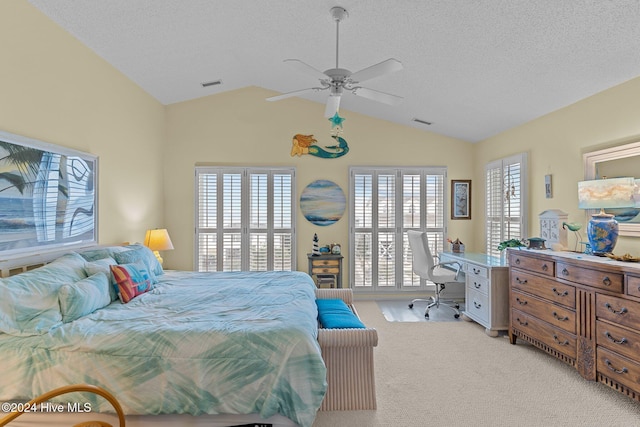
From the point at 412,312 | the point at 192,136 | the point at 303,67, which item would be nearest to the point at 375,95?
the point at 303,67

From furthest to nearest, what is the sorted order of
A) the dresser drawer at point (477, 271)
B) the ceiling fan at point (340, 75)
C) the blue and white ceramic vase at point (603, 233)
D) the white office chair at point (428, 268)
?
the white office chair at point (428, 268) < the dresser drawer at point (477, 271) < the blue and white ceramic vase at point (603, 233) < the ceiling fan at point (340, 75)

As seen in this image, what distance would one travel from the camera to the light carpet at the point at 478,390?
2.32 m

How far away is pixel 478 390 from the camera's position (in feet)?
8.80

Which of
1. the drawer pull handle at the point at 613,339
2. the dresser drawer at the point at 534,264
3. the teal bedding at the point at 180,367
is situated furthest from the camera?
the dresser drawer at the point at 534,264

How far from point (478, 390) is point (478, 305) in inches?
64.1

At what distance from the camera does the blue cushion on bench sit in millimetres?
2643

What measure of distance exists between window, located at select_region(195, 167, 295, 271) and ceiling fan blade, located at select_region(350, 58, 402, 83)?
2.87 metres

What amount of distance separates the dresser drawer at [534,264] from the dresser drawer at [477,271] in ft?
1.11

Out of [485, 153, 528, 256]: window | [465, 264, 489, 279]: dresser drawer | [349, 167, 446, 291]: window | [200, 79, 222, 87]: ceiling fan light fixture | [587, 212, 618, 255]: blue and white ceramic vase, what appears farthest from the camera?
[349, 167, 446, 291]: window

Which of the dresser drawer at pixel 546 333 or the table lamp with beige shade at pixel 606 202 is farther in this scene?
the dresser drawer at pixel 546 333

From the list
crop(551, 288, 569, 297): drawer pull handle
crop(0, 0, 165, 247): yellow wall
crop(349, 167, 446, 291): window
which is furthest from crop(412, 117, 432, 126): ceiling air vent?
crop(0, 0, 165, 247): yellow wall

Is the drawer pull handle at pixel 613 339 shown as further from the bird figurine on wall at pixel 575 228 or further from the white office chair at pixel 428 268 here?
the white office chair at pixel 428 268

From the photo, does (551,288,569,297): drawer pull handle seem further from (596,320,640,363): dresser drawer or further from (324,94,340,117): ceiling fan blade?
(324,94,340,117): ceiling fan blade

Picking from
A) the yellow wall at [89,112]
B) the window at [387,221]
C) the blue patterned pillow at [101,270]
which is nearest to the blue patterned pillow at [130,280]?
the blue patterned pillow at [101,270]
